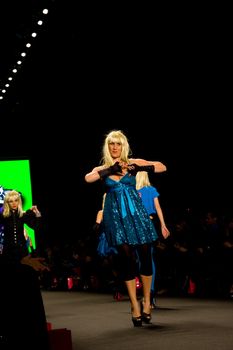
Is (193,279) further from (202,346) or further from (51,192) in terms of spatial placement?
(51,192)

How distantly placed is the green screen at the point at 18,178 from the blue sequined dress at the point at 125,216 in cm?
1072

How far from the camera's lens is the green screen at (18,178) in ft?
50.5

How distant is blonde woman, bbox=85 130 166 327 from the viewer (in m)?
4.71

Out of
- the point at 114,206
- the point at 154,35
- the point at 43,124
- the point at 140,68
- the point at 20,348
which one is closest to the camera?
the point at 20,348

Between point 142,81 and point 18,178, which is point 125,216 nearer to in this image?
point 142,81

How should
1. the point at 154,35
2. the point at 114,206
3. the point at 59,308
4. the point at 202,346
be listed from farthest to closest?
the point at 154,35, the point at 59,308, the point at 114,206, the point at 202,346

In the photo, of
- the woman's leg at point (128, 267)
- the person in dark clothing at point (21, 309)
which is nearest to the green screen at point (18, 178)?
the woman's leg at point (128, 267)

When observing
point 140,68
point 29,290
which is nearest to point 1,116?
point 140,68

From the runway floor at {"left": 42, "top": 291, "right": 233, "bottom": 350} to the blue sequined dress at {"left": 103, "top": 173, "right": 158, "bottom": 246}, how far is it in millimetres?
595

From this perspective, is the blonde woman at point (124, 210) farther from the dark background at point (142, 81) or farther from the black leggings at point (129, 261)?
the dark background at point (142, 81)

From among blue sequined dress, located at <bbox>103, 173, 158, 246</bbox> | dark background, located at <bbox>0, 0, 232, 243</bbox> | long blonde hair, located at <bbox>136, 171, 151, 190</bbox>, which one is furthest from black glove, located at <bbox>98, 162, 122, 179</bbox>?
dark background, located at <bbox>0, 0, 232, 243</bbox>

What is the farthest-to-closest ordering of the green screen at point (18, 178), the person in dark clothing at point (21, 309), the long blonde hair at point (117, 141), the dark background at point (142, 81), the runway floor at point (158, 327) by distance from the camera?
the green screen at point (18, 178)
the dark background at point (142, 81)
the long blonde hair at point (117, 141)
the runway floor at point (158, 327)
the person in dark clothing at point (21, 309)

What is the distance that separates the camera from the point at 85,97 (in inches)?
639

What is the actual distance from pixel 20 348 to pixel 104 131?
1479 cm
